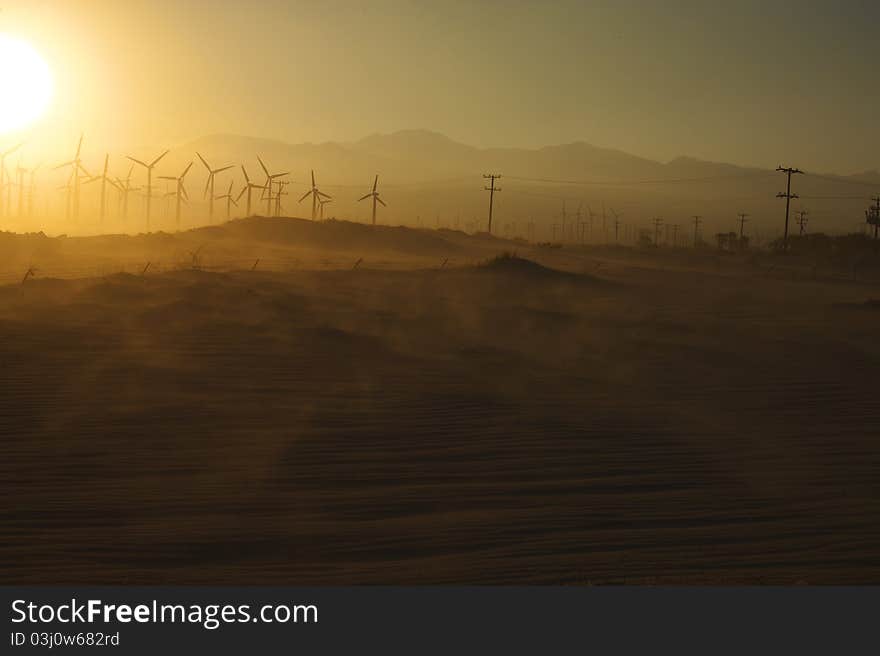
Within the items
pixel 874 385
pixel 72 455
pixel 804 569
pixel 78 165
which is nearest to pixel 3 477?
pixel 72 455

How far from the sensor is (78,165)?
9106 cm

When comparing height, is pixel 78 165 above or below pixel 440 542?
above

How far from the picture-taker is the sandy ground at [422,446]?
8.92 meters

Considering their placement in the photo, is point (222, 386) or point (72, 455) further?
point (222, 386)

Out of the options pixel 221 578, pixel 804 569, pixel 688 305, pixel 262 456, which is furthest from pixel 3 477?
pixel 688 305

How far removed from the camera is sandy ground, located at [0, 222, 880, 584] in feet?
29.3

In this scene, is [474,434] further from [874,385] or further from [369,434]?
[874,385]

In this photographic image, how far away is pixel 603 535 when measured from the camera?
946 centimetres

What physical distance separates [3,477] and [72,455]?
1.01 metres

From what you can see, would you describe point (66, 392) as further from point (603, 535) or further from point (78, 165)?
point (78, 165)

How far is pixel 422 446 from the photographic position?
12.5 meters

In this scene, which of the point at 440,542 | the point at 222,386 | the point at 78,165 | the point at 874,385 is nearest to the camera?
the point at 440,542

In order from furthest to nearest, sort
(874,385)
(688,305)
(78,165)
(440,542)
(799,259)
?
(78,165)
(799,259)
(688,305)
(874,385)
(440,542)

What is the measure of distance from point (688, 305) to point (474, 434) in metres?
19.8
